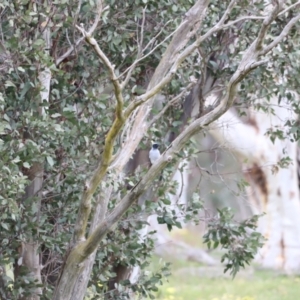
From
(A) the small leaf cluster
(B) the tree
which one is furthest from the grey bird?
(A) the small leaf cluster

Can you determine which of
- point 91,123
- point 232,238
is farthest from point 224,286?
point 91,123

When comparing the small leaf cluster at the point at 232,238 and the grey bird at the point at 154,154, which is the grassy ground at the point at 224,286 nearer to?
the small leaf cluster at the point at 232,238

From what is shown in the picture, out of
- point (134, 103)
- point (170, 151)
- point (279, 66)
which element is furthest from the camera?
point (279, 66)

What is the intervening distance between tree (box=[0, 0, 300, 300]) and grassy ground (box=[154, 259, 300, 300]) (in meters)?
4.64

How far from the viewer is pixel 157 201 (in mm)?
5406

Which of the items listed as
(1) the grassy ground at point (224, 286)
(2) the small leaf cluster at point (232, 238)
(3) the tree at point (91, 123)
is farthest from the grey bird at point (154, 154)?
(1) the grassy ground at point (224, 286)

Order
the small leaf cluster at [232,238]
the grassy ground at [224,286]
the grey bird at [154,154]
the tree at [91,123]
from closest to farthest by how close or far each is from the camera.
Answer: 1. the tree at [91,123]
2. the grey bird at [154,154]
3. the small leaf cluster at [232,238]
4. the grassy ground at [224,286]

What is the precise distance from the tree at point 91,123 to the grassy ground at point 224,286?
4.64 meters

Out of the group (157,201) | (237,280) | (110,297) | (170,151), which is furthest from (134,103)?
(237,280)

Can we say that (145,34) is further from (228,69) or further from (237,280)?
(237,280)

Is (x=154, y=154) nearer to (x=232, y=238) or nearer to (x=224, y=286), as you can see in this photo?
(x=232, y=238)

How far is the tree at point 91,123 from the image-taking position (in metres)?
4.26

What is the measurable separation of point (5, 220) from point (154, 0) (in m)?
1.81

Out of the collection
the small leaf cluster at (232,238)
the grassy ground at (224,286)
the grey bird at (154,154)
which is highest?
the grassy ground at (224,286)
